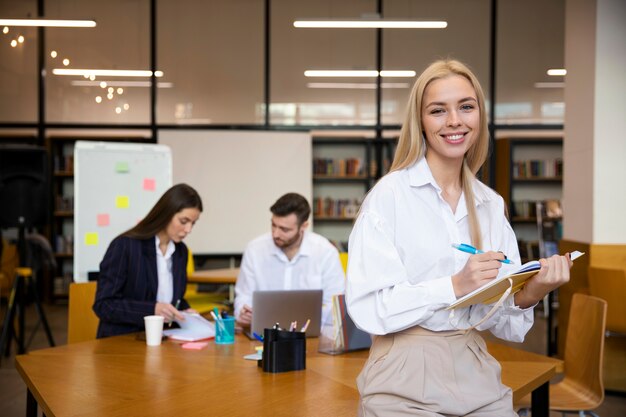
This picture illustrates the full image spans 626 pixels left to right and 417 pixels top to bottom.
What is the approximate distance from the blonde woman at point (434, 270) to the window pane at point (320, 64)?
8.57 metres

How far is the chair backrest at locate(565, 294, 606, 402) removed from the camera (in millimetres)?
3422

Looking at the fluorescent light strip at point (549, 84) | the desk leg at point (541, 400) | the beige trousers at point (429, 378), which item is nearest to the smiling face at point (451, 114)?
the beige trousers at point (429, 378)

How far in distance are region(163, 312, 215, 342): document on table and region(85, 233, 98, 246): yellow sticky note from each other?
3494 mm

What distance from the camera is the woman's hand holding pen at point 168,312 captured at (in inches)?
138

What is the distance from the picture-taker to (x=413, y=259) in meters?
1.84

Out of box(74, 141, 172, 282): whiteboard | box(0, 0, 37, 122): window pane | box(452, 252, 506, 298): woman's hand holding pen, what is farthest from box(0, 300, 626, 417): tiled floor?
box(452, 252, 506, 298): woman's hand holding pen

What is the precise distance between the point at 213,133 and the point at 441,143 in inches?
305

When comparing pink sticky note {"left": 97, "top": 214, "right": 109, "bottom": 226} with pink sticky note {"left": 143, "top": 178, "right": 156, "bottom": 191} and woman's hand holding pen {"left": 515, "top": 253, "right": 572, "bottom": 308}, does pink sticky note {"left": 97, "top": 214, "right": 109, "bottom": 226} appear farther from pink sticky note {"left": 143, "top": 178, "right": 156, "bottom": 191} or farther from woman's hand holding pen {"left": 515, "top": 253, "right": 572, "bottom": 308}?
woman's hand holding pen {"left": 515, "top": 253, "right": 572, "bottom": 308}

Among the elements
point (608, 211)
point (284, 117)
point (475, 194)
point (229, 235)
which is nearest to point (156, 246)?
point (475, 194)

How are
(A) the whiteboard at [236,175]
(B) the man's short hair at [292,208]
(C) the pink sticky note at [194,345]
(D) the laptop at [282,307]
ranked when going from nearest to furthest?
(C) the pink sticky note at [194,345] → (D) the laptop at [282,307] → (B) the man's short hair at [292,208] → (A) the whiteboard at [236,175]

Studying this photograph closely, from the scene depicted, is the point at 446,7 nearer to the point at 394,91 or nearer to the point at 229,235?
the point at 394,91

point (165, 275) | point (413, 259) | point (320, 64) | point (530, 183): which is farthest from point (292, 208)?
point (530, 183)

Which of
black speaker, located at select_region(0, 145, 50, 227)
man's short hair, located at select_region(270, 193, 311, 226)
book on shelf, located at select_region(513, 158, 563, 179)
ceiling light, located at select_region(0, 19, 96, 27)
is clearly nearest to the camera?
man's short hair, located at select_region(270, 193, 311, 226)

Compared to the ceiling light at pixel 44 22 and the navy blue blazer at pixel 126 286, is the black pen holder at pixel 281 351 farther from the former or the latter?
the ceiling light at pixel 44 22
